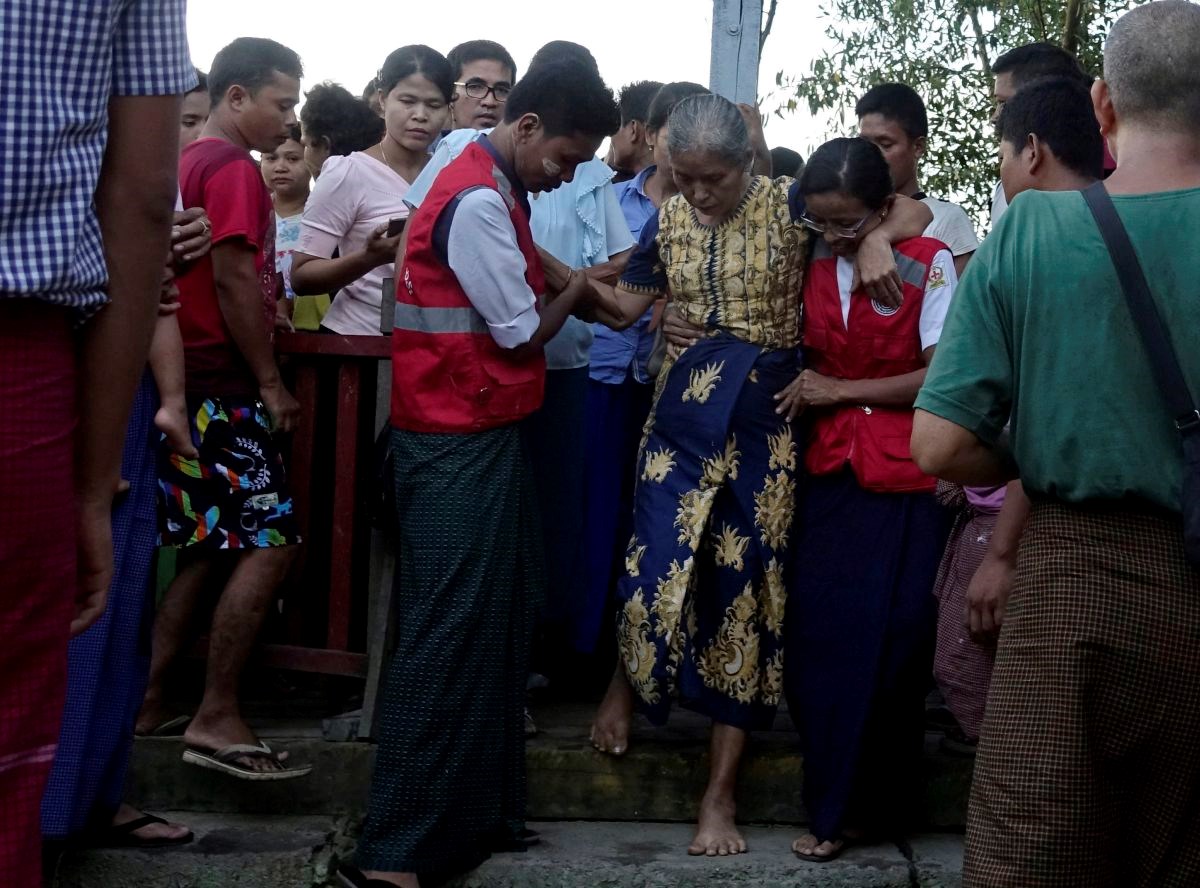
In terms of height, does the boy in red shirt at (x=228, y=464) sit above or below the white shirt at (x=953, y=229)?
below

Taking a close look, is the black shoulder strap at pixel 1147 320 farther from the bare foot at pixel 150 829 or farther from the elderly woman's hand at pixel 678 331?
the bare foot at pixel 150 829

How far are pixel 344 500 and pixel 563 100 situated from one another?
1.35 m

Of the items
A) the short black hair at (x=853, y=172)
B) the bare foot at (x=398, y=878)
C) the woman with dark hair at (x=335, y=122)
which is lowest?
the bare foot at (x=398, y=878)

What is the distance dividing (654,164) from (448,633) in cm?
220

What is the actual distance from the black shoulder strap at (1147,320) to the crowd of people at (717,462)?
0.4 inches

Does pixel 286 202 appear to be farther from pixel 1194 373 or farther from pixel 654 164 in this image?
pixel 1194 373

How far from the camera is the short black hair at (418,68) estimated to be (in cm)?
548

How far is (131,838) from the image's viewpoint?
13.5ft

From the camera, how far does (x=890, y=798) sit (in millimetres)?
4336

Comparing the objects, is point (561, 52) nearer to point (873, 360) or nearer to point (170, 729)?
point (873, 360)

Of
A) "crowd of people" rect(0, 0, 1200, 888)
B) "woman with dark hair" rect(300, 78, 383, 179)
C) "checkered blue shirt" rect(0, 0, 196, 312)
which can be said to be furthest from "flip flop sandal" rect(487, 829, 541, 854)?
"woman with dark hair" rect(300, 78, 383, 179)

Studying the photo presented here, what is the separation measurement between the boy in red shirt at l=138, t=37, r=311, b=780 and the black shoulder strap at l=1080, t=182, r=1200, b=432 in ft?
8.05

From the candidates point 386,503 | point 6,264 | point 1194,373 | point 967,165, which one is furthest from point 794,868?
point 967,165

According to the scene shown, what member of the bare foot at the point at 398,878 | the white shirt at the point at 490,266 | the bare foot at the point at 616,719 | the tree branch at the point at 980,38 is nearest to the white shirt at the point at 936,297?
the white shirt at the point at 490,266
